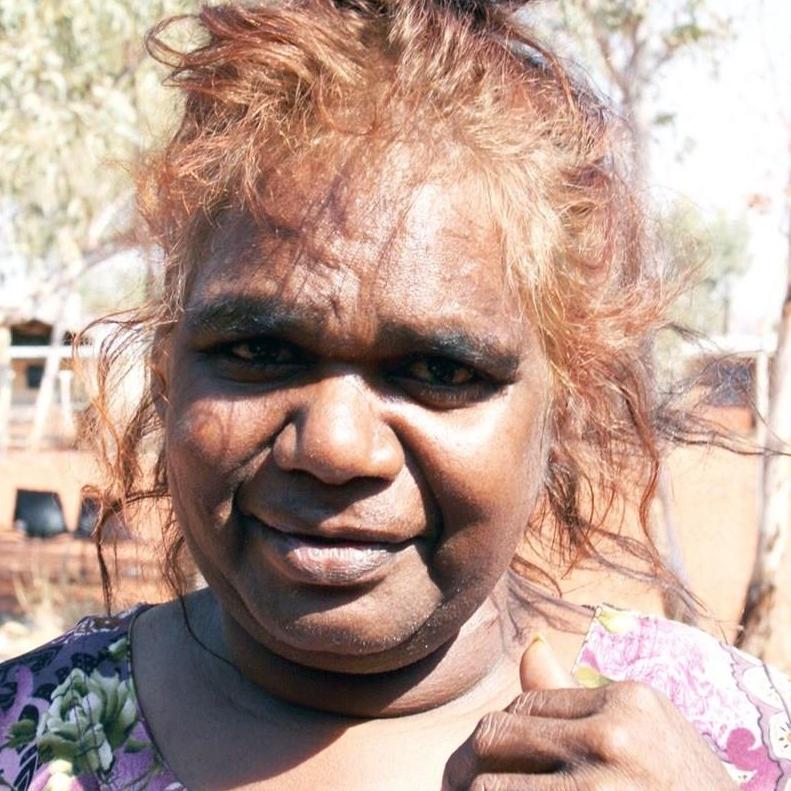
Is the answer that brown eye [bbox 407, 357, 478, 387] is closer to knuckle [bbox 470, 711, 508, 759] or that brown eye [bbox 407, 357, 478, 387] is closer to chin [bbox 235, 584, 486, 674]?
chin [bbox 235, 584, 486, 674]

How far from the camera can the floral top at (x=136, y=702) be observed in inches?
66.9

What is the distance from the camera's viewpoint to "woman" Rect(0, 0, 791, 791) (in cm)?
146

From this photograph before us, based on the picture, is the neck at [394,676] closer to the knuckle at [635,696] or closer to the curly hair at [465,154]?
the curly hair at [465,154]

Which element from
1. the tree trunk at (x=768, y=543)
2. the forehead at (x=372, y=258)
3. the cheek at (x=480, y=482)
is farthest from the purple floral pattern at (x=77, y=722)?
the tree trunk at (x=768, y=543)

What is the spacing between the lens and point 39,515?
44.7ft

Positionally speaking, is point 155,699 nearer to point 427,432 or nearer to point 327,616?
point 327,616

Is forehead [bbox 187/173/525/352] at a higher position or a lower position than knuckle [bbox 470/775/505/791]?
higher

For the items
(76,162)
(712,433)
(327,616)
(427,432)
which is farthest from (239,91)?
(76,162)

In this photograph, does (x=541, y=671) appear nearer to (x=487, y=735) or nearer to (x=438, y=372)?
(x=487, y=735)

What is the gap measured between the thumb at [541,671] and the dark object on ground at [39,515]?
41.3 feet

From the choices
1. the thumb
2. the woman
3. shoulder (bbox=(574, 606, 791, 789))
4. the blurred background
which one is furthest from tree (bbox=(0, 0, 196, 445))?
the thumb

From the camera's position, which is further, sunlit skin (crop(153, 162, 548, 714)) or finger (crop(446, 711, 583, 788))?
sunlit skin (crop(153, 162, 548, 714))

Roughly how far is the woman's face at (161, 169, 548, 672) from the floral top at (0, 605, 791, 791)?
0.35 meters

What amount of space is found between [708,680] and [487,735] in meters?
0.71
